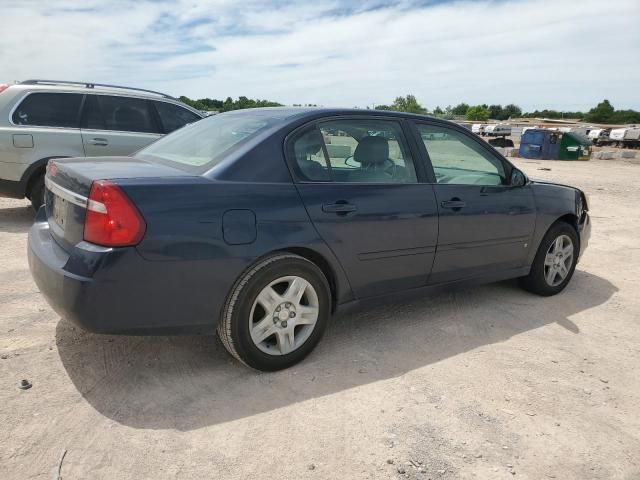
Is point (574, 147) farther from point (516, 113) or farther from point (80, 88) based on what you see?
point (516, 113)

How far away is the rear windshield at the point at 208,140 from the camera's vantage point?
3113mm

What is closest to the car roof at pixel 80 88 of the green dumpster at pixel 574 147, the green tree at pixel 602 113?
the green dumpster at pixel 574 147

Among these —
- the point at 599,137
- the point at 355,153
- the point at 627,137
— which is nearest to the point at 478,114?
the point at 599,137

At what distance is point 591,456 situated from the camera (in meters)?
2.50

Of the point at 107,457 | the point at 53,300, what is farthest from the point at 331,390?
the point at 53,300

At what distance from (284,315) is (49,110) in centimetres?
512

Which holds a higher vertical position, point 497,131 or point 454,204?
point 454,204

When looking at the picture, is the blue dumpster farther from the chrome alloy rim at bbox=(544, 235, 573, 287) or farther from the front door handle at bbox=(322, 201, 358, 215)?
the front door handle at bbox=(322, 201, 358, 215)

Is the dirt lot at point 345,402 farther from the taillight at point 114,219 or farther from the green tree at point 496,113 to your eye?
the green tree at point 496,113

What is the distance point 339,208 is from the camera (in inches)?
126

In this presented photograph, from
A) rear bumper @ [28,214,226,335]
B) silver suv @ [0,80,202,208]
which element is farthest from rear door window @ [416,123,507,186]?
silver suv @ [0,80,202,208]

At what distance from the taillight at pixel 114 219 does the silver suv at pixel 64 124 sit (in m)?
4.39

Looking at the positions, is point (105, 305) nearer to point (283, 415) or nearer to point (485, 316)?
point (283, 415)

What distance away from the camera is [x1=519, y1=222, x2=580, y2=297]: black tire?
4566 millimetres
